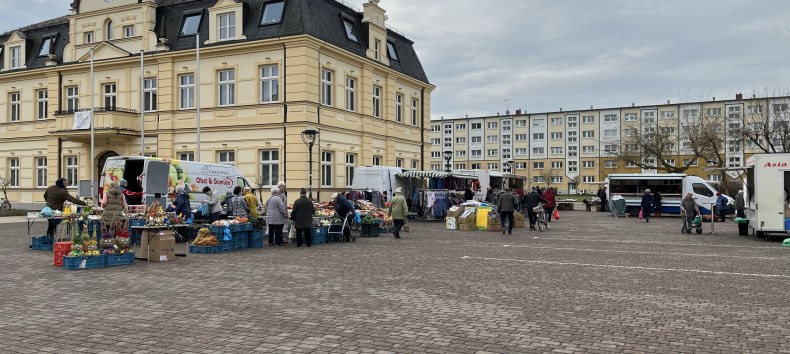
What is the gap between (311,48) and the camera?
→ 2975 centimetres

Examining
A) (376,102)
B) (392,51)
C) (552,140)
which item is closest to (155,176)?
(376,102)

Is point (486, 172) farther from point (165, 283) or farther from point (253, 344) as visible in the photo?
point (253, 344)

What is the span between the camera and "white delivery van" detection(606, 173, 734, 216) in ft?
115

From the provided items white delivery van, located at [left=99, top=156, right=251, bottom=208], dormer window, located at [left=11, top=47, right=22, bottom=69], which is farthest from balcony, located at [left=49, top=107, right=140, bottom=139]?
white delivery van, located at [left=99, top=156, right=251, bottom=208]

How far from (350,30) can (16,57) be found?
20.8 meters

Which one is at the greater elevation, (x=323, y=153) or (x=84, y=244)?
(x=323, y=153)

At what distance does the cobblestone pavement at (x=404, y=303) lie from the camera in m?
6.74

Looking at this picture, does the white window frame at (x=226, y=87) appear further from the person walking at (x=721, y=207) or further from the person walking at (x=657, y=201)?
the person walking at (x=721, y=207)

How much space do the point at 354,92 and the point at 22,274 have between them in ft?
78.4

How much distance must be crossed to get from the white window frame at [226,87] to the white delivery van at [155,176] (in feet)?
31.6

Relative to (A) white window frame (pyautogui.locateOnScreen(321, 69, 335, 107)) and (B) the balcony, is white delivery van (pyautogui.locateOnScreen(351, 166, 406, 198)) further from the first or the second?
(B) the balcony

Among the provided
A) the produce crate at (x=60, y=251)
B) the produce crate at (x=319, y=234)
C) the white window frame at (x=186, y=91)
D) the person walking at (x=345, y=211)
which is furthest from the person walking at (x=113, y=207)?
the white window frame at (x=186, y=91)

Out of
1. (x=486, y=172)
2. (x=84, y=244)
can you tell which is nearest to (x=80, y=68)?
(x=486, y=172)

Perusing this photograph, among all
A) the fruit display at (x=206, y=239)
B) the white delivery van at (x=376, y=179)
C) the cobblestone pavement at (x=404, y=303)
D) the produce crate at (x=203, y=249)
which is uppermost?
the white delivery van at (x=376, y=179)
